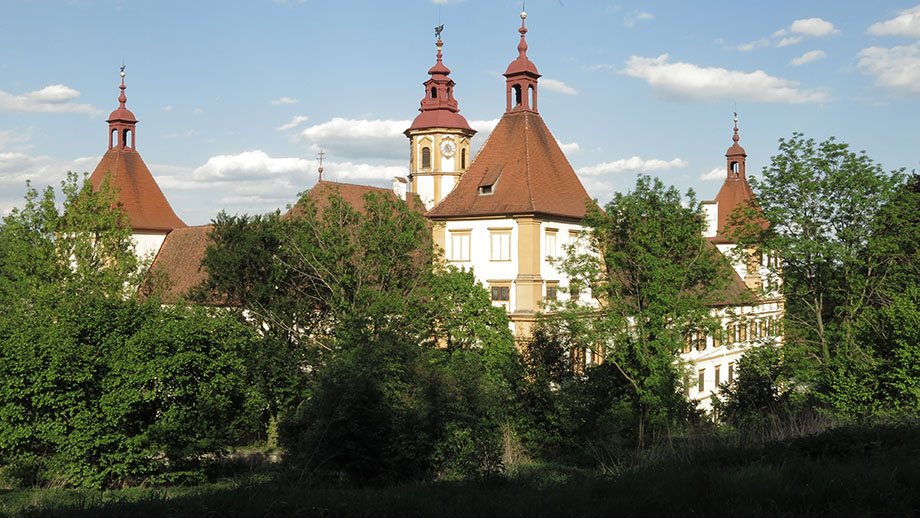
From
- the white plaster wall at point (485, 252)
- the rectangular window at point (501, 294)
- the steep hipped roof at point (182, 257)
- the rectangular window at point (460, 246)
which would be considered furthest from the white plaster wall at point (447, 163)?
the rectangular window at point (501, 294)

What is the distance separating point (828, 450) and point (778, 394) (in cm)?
2203

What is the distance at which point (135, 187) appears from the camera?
49.7m

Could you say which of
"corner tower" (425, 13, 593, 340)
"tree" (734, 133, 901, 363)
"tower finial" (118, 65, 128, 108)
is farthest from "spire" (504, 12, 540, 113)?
"tower finial" (118, 65, 128, 108)

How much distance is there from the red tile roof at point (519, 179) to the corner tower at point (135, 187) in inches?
776

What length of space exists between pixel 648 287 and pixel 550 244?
25.1ft

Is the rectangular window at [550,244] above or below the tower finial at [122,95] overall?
below

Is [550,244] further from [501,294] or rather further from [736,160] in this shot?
[736,160]

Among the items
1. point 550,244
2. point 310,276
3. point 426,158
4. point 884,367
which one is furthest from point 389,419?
point 426,158

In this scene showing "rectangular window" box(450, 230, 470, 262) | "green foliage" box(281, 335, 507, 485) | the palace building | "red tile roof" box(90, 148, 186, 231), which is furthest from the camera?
"red tile roof" box(90, 148, 186, 231)

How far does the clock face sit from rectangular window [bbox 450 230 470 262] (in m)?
12.9

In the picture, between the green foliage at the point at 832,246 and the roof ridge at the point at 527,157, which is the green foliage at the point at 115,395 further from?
the green foliage at the point at 832,246

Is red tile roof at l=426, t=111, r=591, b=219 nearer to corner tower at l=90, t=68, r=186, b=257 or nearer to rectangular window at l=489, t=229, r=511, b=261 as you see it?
rectangular window at l=489, t=229, r=511, b=261

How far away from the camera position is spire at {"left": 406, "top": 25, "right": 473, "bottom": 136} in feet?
166

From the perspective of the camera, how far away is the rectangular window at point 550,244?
1467 inches
